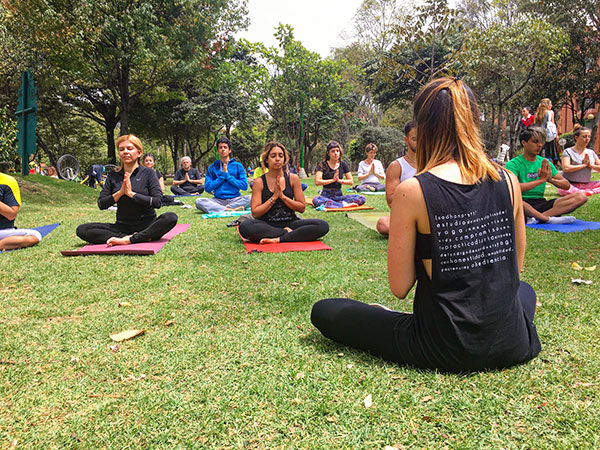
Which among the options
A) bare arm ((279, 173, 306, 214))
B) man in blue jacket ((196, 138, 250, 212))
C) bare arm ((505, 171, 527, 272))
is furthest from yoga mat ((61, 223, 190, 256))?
bare arm ((505, 171, 527, 272))

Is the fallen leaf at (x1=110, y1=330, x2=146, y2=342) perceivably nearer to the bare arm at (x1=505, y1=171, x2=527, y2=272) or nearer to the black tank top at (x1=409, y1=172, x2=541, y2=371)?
the black tank top at (x1=409, y1=172, x2=541, y2=371)

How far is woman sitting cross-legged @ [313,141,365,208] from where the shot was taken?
31.6ft

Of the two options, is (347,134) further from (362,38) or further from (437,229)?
(437,229)

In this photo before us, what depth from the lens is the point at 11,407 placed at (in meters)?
2.03

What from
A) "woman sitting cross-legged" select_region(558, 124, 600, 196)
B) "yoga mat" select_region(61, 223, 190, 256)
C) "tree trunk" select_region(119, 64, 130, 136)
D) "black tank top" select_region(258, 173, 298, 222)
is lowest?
"yoga mat" select_region(61, 223, 190, 256)

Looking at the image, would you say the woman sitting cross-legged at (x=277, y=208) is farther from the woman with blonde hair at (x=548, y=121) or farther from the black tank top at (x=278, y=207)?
the woman with blonde hair at (x=548, y=121)

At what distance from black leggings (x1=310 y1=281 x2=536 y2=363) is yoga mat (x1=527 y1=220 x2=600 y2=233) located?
4.47m

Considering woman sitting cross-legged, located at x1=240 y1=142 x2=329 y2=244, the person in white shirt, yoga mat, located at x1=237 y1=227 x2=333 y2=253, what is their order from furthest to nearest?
the person in white shirt
woman sitting cross-legged, located at x1=240 y1=142 x2=329 y2=244
yoga mat, located at x1=237 y1=227 x2=333 y2=253

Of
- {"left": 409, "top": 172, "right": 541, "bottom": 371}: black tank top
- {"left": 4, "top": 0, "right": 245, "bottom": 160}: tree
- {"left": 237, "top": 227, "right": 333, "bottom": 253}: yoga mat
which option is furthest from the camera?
{"left": 4, "top": 0, "right": 245, "bottom": 160}: tree

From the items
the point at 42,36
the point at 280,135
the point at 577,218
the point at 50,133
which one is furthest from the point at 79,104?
the point at 577,218

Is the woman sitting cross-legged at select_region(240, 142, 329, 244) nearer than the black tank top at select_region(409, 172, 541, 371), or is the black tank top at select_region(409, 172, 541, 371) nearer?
the black tank top at select_region(409, 172, 541, 371)

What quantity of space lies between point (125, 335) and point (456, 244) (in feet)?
7.26

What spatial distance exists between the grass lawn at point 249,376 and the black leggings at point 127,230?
1324 millimetres

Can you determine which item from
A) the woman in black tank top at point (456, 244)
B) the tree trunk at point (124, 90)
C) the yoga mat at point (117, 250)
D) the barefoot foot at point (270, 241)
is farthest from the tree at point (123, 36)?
the woman in black tank top at point (456, 244)
